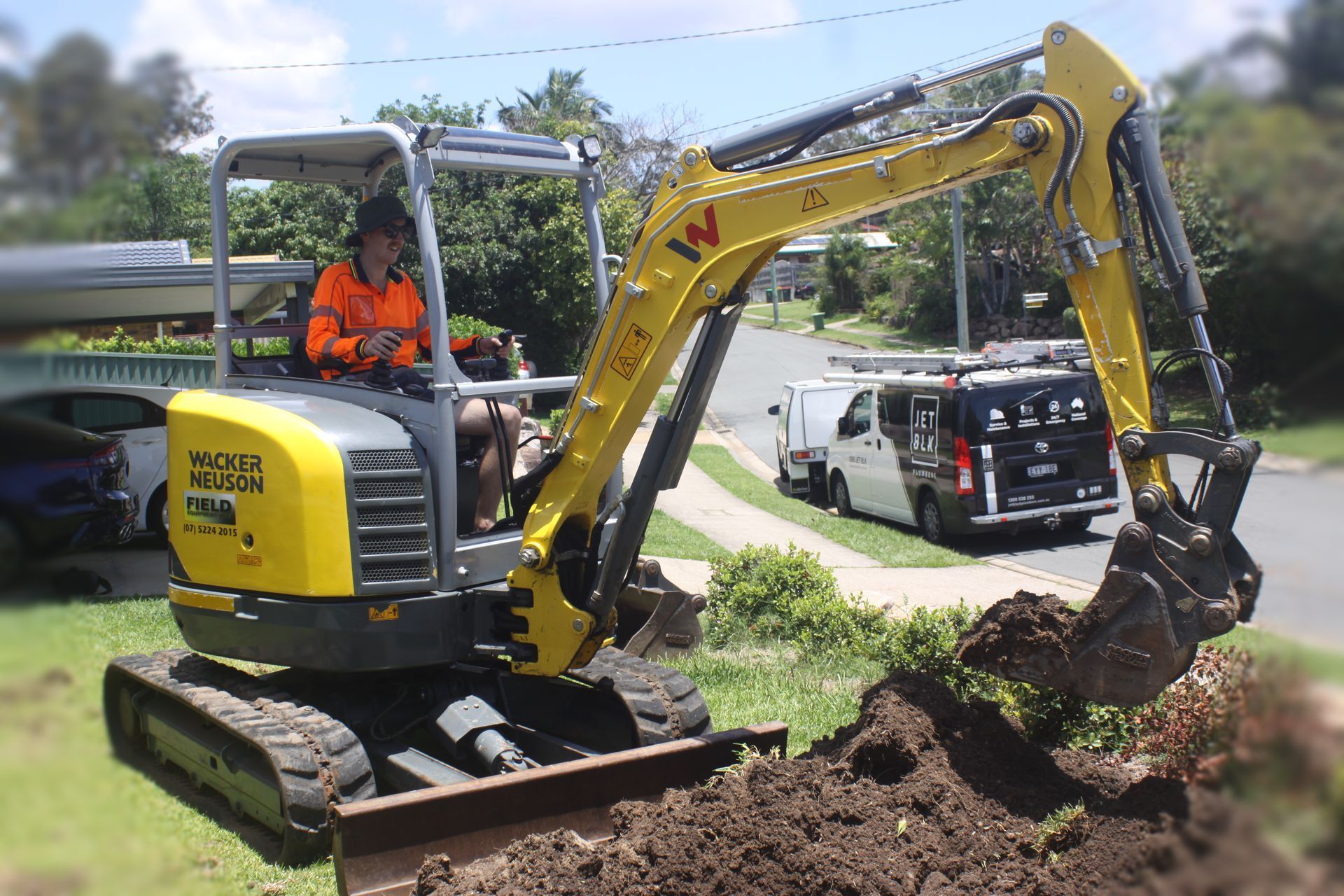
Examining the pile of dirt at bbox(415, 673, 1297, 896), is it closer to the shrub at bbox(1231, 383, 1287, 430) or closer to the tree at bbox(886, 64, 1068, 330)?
the shrub at bbox(1231, 383, 1287, 430)

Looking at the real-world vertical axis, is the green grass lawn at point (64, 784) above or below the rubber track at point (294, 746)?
above

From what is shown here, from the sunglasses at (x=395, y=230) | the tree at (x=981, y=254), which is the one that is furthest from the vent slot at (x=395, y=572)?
the tree at (x=981, y=254)

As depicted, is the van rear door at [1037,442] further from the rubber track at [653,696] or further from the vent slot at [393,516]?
the vent slot at [393,516]

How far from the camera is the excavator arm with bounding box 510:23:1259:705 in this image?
421 cm

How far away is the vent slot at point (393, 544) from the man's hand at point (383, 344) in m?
0.86

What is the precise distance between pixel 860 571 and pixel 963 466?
2014 millimetres

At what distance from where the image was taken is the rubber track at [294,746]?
4875 mm

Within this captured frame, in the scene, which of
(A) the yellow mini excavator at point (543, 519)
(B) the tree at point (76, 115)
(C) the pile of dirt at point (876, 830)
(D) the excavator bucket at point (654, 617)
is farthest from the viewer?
(D) the excavator bucket at point (654, 617)

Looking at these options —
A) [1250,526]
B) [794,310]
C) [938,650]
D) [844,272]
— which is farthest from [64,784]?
[794,310]

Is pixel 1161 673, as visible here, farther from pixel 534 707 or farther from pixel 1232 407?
pixel 534 707

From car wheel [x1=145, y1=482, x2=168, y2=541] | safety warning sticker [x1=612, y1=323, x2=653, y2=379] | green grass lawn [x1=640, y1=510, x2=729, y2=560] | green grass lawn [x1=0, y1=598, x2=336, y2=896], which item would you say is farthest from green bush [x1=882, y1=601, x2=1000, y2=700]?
car wheel [x1=145, y1=482, x2=168, y2=541]

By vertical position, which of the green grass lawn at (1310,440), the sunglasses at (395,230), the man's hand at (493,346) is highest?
the sunglasses at (395,230)

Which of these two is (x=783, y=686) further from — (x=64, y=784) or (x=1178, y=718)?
(x=64, y=784)

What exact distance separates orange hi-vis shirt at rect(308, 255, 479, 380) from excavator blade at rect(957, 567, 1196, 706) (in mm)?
2836
